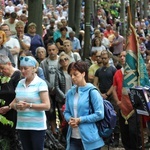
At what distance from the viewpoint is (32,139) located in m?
8.16

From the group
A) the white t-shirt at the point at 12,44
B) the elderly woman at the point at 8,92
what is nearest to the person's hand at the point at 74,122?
the elderly woman at the point at 8,92

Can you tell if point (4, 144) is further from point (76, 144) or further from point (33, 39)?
point (33, 39)

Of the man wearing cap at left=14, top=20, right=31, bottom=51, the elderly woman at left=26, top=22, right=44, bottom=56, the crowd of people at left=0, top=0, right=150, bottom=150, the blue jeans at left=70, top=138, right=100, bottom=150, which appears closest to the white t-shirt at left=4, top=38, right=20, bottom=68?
the crowd of people at left=0, top=0, right=150, bottom=150

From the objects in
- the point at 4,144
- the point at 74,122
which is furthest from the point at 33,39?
the point at 74,122

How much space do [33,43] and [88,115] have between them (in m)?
7.59

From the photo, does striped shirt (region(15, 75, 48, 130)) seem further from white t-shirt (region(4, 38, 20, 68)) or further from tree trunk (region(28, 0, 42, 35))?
tree trunk (region(28, 0, 42, 35))

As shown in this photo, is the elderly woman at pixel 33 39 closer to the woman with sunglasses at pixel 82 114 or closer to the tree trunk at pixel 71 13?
the tree trunk at pixel 71 13

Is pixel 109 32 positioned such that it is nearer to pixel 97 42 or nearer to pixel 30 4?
pixel 97 42

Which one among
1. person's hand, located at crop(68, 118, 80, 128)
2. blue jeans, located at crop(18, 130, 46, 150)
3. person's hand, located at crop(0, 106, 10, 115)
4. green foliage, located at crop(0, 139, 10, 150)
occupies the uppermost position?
person's hand, located at crop(68, 118, 80, 128)

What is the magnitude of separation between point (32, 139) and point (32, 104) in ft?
1.72

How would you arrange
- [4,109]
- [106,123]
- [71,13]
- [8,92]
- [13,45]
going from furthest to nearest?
[71,13], [13,45], [8,92], [4,109], [106,123]

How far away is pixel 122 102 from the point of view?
35.3 feet

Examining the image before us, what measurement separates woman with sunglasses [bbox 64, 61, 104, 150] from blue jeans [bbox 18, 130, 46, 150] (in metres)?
0.62

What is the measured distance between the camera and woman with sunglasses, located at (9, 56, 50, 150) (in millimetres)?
8078
